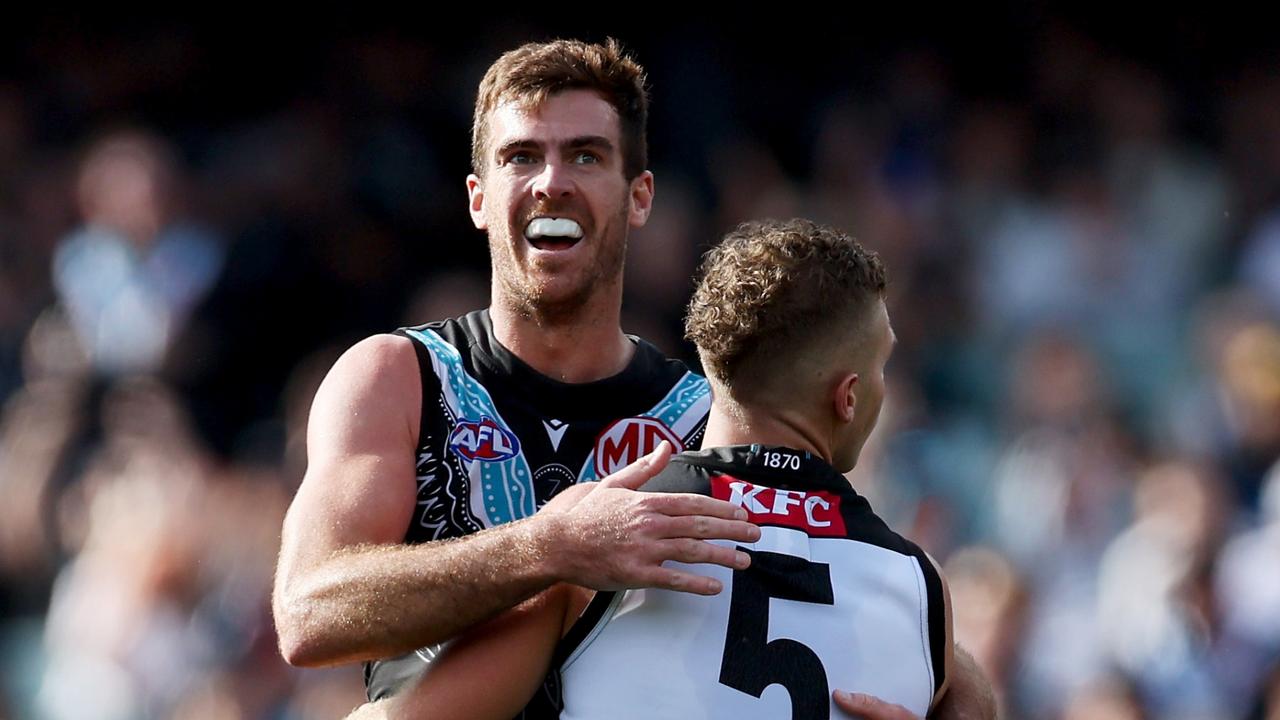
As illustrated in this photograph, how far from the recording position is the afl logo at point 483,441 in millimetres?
4156

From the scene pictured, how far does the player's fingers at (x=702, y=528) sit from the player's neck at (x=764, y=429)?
253 mm

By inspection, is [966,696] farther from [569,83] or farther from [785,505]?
[569,83]

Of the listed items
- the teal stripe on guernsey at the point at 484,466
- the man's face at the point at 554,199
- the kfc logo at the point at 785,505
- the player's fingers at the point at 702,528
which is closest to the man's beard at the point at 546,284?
the man's face at the point at 554,199

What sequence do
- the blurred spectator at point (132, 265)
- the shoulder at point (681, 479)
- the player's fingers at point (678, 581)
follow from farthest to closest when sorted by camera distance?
the blurred spectator at point (132, 265) < the shoulder at point (681, 479) < the player's fingers at point (678, 581)

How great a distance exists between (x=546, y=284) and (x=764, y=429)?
106 cm

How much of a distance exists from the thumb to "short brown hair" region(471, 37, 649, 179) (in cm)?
130

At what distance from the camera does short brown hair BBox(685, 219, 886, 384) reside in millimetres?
3457

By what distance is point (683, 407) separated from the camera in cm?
453

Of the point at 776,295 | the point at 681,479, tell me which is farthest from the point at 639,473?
the point at 776,295

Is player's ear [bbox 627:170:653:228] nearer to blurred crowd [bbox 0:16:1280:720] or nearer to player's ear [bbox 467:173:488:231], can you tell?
player's ear [bbox 467:173:488:231]

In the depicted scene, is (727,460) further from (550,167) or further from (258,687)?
(258,687)

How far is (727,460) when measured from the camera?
3.39m

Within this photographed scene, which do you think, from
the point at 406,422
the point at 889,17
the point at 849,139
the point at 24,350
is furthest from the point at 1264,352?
the point at 24,350

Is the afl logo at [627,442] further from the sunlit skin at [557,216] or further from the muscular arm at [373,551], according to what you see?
the muscular arm at [373,551]
